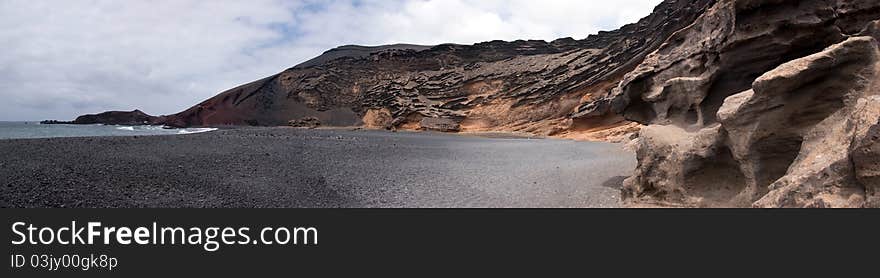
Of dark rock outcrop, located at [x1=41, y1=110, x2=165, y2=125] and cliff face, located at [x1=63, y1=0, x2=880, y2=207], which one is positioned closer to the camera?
cliff face, located at [x1=63, y1=0, x2=880, y2=207]

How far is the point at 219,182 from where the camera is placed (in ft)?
22.9

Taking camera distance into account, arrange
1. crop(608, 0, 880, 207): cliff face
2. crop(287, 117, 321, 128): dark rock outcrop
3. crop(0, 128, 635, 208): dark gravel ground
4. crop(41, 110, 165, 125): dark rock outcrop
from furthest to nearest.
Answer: crop(41, 110, 165, 125): dark rock outcrop, crop(287, 117, 321, 128): dark rock outcrop, crop(0, 128, 635, 208): dark gravel ground, crop(608, 0, 880, 207): cliff face

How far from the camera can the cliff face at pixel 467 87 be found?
27.6 metres

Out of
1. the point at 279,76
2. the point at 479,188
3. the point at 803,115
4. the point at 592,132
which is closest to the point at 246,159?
the point at 479,188

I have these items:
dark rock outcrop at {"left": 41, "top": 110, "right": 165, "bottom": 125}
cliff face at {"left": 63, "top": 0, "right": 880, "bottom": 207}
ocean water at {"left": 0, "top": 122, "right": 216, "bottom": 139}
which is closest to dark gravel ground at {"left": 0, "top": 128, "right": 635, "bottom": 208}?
cliff face at {"left": 63, "top": 0, "right": 880, "bottom": 207}

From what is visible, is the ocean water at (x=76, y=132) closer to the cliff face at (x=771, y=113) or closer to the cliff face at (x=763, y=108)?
the cliff face at (x=763, y=108)

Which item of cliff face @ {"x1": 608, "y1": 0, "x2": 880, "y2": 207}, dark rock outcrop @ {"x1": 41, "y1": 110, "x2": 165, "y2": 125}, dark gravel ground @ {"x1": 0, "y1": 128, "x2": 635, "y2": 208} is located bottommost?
dark gravel ground @ {"x1": 0, "y1": 128, "x2": 635, "y2": 208}

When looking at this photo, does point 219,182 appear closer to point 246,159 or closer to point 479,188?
point 246,159

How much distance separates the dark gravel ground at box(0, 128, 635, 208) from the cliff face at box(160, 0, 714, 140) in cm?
1492

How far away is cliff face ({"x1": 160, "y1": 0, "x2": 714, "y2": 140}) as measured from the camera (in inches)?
1085

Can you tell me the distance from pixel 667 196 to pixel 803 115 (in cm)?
188

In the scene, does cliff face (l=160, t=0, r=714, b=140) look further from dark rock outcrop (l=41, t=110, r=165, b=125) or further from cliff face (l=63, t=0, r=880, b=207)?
cliff face (l=63, t=0, r=880, b=207)

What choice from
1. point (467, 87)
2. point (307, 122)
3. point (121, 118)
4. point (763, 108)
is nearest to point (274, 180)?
point (763, 108)

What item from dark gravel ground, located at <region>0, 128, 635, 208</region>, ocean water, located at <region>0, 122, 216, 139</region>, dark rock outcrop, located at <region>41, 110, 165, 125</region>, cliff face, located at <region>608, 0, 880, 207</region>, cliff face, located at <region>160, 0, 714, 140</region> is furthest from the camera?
dark rock outcrop, located at <region>41, 110, 165, 125</region>
